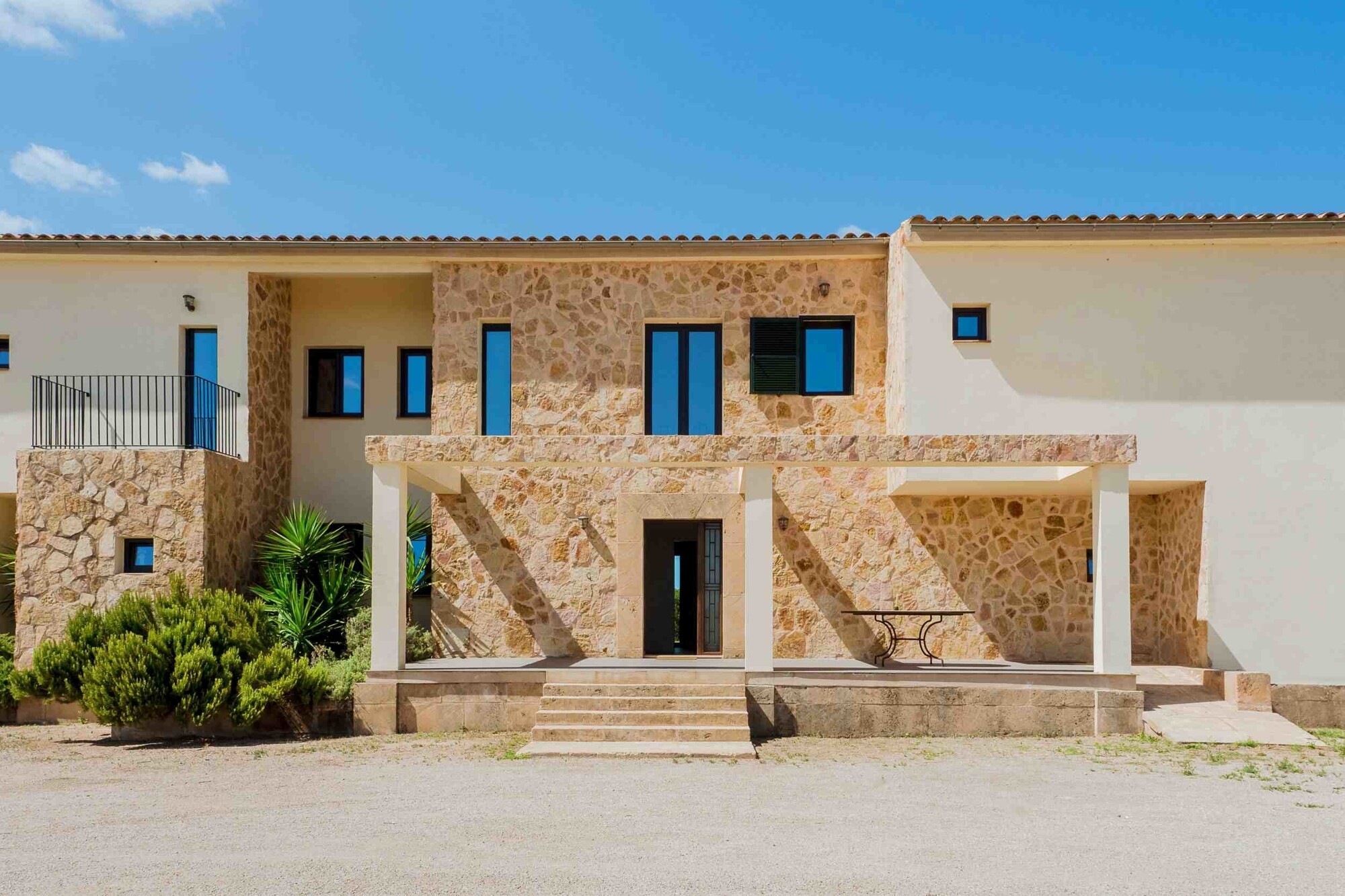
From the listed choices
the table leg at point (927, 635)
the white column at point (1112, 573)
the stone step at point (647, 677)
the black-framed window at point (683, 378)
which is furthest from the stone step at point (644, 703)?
the black-framed window at point (683, 378)

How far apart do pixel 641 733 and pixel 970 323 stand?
21.5 feet

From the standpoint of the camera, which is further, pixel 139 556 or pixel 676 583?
pixel 676 583

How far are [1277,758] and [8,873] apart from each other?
10.5 m

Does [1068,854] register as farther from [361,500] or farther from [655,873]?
[361,500]

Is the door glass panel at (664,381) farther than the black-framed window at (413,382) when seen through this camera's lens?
No

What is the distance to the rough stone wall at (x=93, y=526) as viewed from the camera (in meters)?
12.6

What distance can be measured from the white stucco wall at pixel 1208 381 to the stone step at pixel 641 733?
174 inches

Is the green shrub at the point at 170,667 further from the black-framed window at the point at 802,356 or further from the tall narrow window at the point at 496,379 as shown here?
the black-framed window at the point at 802,356

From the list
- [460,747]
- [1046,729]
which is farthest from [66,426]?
[1046,729]

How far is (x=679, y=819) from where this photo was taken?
7.18 meters

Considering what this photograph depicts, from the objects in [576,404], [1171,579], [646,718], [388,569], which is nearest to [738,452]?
[646,718]

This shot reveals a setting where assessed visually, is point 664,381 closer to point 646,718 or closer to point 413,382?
point 413,382

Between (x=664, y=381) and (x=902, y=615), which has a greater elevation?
(x=664, y=381)

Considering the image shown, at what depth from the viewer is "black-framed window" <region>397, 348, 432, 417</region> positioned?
15164 millimetres
